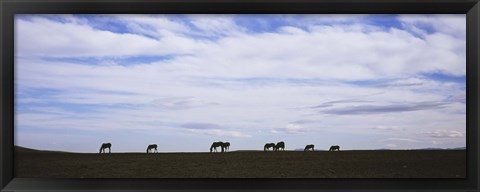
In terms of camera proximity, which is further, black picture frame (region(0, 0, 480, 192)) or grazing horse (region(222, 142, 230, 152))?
grazing horse (region(222, 142, 230, 152))

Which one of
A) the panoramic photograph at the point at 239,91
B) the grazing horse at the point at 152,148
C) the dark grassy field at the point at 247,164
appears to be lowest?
the dark grassy field at the point at 247,164

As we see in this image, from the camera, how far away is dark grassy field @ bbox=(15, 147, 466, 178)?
1.89 meters

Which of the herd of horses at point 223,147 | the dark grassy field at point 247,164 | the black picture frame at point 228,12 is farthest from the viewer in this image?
the herd of horses at point 223,147

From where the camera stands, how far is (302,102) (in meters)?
1.99

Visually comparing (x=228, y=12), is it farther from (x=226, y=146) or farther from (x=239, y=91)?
(x=226, y=146)

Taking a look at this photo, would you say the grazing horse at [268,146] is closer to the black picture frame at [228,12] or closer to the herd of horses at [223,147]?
the herd of horses at [223,147]

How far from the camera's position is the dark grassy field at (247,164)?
1895mm

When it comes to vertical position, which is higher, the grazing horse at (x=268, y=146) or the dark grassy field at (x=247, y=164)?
the grazing horse at (x=268, y=146)

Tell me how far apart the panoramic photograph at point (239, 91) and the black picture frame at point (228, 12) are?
0.33ft

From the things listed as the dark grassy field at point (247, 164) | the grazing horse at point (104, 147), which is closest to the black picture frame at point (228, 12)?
the dark grassy field at point (247, 164)

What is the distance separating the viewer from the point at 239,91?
2008 millimetres

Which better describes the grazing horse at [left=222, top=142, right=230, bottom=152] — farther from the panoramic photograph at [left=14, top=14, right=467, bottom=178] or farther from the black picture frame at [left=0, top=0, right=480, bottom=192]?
the black picture frame at [left=0, top=0, right=480, bottom=192]

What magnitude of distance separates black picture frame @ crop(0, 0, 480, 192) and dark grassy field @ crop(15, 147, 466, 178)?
7 centimetres

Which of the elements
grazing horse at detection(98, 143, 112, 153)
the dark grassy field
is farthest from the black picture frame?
grazing horse at detection(98, 143, 112, 153)
